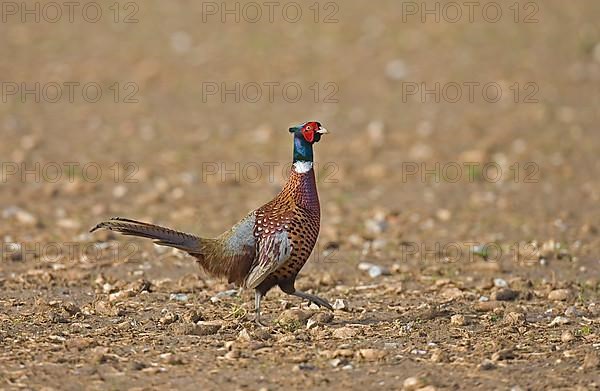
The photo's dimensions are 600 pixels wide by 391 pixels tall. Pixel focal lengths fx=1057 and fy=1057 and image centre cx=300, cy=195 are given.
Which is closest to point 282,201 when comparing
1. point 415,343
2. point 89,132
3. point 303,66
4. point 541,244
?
point 415,343

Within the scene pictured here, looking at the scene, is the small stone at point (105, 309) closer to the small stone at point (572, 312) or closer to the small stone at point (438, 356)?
the small stone at point (438, 356)

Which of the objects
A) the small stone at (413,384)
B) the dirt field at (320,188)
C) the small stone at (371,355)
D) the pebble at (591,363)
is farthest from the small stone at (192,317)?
the pebble at (591,363)

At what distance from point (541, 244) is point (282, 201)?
3.41 m

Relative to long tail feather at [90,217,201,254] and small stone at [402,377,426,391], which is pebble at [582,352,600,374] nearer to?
small stone at [402,377,426,391]

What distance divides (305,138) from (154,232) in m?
1.12

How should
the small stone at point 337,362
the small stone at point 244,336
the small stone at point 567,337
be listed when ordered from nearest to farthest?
the small stone at point 337,362 → the small stone at point 244,336 → the small stone at point 567,337

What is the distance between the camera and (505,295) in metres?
7.51

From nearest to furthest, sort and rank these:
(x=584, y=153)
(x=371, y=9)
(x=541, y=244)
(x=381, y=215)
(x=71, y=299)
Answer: (x=71, y=299)
(x=541, y=244)
(x=381, y=215)
(x=584, y=153)
(x=371, y=9)

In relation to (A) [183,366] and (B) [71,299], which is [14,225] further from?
(A) [183,366]

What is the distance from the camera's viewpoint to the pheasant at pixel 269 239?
21.4 ft

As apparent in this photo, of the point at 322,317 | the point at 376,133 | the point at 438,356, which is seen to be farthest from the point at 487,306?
the point at 376,133

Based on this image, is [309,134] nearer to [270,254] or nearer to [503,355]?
[270,254]

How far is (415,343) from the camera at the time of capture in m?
6.16

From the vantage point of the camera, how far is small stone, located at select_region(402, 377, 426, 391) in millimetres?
5312
